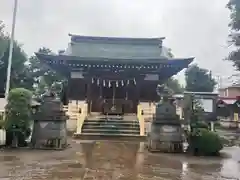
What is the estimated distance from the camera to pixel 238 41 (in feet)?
66.5

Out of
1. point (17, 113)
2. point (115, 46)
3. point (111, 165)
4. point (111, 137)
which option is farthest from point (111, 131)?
point (115, 46)

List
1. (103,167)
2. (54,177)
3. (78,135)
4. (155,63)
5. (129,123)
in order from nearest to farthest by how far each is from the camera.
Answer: (54,177) → (103,167) → (78,135) → (129,123) → (155,63)

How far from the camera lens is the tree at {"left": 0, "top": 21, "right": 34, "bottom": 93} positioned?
2986 cm

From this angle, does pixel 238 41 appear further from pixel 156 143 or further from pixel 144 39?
pixel 156 143

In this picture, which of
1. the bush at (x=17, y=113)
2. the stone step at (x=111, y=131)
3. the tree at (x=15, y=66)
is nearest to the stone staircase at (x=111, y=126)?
the stone step at (x=111, y=131)

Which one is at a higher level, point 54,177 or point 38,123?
point 38,123

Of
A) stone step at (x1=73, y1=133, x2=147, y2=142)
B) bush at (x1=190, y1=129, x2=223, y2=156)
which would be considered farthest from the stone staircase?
bush at (x1=190, y1=129, x2=223, y2=156)

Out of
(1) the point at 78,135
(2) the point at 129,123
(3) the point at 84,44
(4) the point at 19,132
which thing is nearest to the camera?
(4) the point at 19,132

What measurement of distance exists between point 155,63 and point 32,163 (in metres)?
12.9

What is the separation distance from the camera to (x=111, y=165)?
855cm

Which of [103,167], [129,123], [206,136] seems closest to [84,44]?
[129,123]

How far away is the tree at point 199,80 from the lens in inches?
1914

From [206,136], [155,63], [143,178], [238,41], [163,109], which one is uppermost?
[238,41]

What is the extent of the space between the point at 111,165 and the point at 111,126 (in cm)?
861
